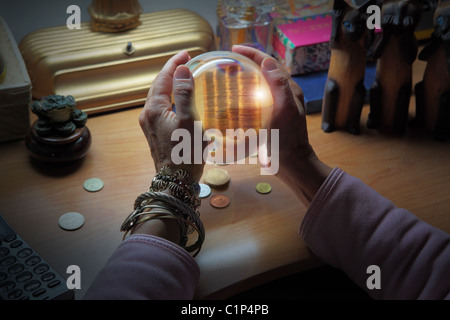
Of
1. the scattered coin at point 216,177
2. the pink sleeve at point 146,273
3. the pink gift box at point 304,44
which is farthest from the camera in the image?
the pink gift box at point 304,44

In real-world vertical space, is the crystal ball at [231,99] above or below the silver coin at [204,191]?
above

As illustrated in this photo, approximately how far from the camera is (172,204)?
0.71m

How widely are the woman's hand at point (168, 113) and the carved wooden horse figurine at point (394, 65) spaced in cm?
43

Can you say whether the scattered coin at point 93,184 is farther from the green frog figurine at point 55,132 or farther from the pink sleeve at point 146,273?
the pink sleeve at point 146,273

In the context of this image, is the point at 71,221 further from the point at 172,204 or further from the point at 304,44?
the point at 304,44

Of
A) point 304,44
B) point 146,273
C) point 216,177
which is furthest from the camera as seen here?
point 304,44

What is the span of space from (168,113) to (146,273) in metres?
0.28

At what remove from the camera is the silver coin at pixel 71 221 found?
803 millimetres

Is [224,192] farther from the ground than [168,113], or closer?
closer

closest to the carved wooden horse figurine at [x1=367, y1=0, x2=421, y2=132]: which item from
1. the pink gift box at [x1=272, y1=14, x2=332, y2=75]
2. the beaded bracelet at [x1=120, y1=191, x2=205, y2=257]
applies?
the pink gift box at [x1=272, y1=14, x2=332, y2=75]

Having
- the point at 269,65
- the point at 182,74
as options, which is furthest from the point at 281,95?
the point at 182,74

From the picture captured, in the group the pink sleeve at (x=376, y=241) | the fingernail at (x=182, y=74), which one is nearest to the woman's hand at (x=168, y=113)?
the fingernail at (x=182, y=74)

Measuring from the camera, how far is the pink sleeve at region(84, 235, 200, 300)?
592 millimetres
